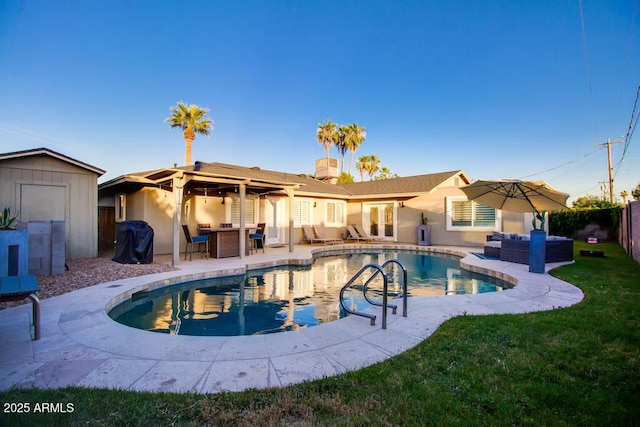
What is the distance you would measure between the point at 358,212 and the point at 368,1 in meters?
10.9

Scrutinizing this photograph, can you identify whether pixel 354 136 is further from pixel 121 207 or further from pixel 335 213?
pixel 121 207

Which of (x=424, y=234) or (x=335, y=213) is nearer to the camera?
(x=424, y=234)

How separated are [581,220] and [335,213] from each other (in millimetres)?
14181

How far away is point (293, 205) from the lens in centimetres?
1421

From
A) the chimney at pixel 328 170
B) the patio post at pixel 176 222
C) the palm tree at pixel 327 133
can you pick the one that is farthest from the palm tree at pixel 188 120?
the patio post at pixel 176 222

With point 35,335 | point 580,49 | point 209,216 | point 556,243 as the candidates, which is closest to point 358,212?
point 209,216

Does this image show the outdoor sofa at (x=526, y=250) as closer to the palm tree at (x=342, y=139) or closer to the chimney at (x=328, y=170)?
the chimney at (x=328, y=170)

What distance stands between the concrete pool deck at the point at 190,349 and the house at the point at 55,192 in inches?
229

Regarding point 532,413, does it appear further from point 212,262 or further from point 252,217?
point 252,217

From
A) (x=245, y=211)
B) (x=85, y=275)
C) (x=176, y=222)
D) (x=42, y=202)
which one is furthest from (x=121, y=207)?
(x=85, y=275)

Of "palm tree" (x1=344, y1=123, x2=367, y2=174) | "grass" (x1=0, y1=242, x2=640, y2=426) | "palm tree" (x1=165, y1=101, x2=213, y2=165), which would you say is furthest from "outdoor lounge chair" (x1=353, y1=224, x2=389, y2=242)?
"palm tree" (x1=344, y1=123, x2=367, y2=174)

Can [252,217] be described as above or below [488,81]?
below

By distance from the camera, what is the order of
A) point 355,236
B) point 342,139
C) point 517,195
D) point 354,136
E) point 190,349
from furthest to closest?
point 342,139, point 354,136, point 355,236, point 517,195, point 190,349

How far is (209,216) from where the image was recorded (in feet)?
45.5
